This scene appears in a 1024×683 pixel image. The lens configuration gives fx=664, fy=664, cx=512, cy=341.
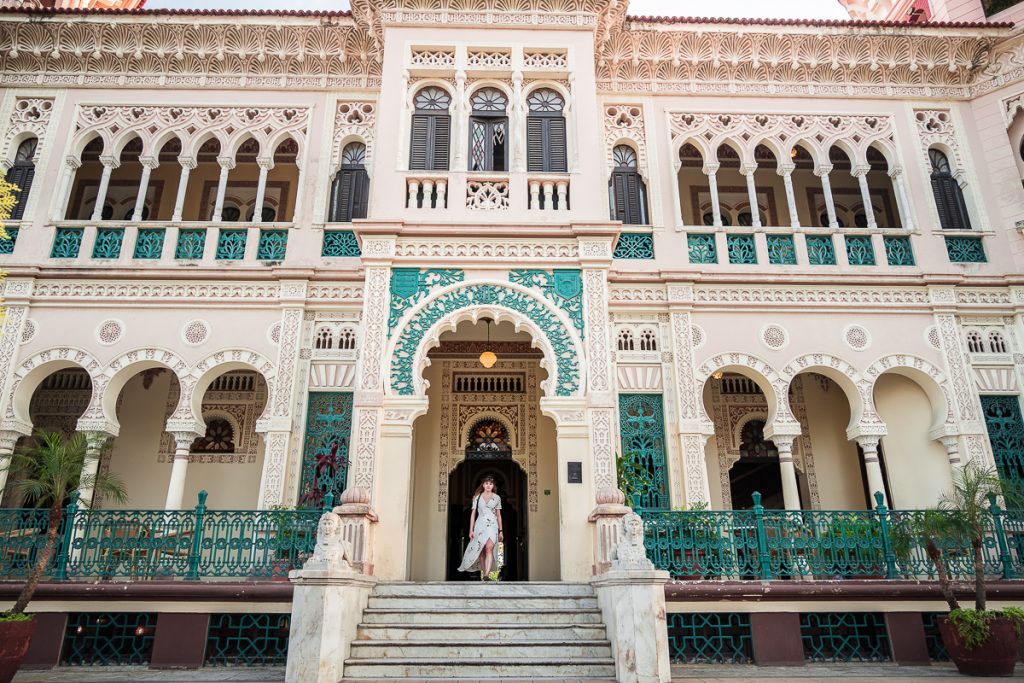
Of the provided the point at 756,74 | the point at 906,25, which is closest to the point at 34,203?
the point at 756,74

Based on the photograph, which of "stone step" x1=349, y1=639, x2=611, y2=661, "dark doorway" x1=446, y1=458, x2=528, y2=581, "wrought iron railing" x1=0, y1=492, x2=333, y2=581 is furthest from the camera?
"dark doorway" x1=446, y1=458, x2=528, y2=581

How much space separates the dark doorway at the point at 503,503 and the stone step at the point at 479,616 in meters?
4.99

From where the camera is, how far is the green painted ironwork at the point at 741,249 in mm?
11000

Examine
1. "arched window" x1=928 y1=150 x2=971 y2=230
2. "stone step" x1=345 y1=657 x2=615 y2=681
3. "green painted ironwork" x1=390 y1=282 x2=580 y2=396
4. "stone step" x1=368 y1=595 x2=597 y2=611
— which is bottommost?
"stone step" x1=345 y1=657 x2=615 y2=681

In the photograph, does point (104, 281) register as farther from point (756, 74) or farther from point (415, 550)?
point (756, 74)

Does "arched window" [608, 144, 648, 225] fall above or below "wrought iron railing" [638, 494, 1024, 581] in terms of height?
above

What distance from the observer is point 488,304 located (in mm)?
9172

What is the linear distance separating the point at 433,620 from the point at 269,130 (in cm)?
875

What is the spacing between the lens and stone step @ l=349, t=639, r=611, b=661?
20.6 feet

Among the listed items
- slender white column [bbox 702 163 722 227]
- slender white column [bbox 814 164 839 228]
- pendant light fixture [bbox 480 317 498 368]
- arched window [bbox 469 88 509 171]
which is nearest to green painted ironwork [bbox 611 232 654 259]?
slender white column [bbox 702 163 722 227]

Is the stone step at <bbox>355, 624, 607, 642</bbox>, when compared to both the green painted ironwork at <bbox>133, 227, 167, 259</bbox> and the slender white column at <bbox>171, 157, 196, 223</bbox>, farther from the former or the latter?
the slender white column at <bbox>171, 157, 196, 223</bbox>

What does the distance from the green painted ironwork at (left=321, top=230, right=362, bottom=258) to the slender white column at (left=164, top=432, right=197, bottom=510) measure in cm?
348

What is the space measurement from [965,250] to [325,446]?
35.8ft

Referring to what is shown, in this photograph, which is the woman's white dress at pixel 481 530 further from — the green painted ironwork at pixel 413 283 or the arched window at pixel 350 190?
the arched window at pixel 350 190
